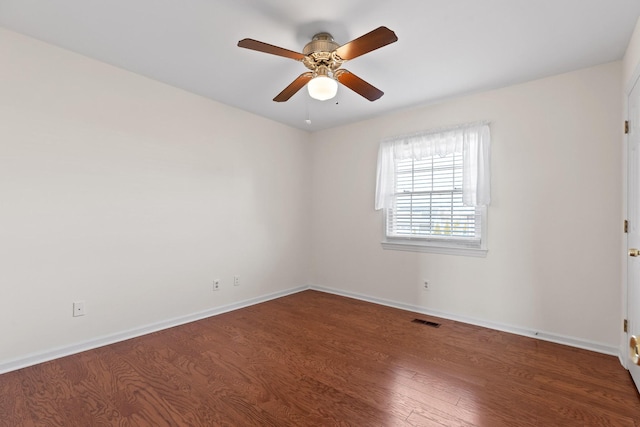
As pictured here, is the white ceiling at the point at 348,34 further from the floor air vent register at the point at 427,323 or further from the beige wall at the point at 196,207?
the floor air vent register at the point at 427,323

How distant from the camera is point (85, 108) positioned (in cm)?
263

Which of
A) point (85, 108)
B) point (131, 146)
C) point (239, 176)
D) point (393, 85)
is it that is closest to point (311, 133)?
point (239, 176)

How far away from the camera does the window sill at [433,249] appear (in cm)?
331

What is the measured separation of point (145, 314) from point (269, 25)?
278 cm

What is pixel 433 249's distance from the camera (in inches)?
142

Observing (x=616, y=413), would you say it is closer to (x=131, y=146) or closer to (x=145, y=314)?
(x=145, y=314)

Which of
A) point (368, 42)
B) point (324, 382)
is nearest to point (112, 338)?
point (324, 382)

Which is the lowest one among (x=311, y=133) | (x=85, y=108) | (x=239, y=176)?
(x=239, y=176)

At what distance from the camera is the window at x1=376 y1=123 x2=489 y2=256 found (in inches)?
129

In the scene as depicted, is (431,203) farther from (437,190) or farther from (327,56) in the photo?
(327,56)

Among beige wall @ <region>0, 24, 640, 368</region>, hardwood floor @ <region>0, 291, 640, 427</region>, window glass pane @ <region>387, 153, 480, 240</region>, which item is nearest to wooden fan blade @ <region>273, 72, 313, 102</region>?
beige wall @ <region>0, 24, 640, 368</region>

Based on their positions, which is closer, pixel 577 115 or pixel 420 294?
pixel 577 115

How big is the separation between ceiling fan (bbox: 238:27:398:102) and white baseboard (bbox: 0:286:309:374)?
2.51 meters

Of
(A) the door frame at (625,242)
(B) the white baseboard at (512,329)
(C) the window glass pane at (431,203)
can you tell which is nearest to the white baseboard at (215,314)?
(B) the white baseboard at (512,329)
